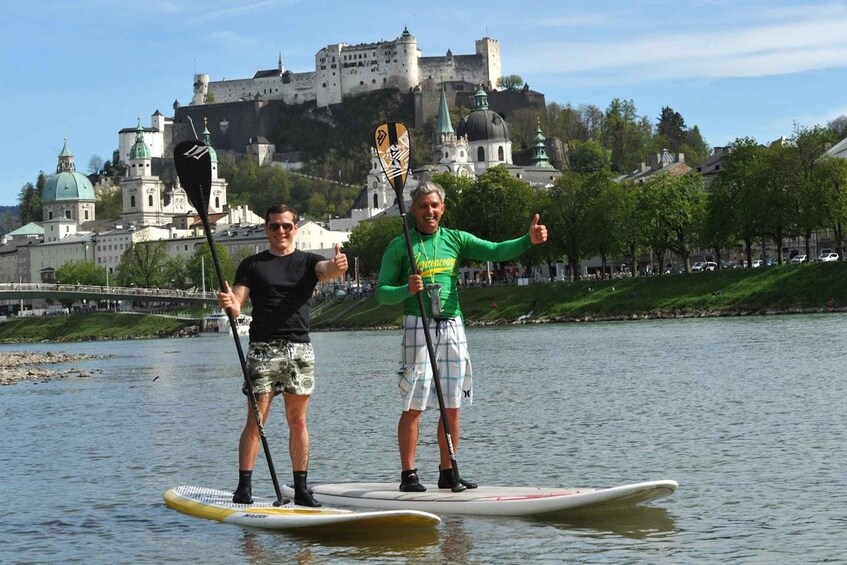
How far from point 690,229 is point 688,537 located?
277 ft

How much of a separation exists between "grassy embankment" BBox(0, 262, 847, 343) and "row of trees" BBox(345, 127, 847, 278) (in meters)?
3.22

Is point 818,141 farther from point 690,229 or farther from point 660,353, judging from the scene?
point 660,353

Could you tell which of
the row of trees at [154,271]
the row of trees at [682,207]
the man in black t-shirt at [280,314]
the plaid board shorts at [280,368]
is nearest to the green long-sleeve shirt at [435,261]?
the man in black t-shirt at [280,314]

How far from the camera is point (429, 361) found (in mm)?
14938

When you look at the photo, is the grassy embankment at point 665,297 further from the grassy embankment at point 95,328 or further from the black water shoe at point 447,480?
the black water shoe at point 447,480

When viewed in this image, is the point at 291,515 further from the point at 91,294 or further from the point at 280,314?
the point at 91,294

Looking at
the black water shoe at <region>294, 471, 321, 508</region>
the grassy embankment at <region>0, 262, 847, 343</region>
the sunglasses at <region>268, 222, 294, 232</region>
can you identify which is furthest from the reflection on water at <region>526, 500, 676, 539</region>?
the grassy embankment at <region>0, 262, 847, 343</region>

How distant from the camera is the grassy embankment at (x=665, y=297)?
8119 centimetres

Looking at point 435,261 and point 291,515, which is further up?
point 435,261

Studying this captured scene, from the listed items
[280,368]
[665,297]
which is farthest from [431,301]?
[665,297]

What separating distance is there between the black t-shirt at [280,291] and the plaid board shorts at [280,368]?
0.09 meters

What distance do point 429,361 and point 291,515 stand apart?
1.92 meters

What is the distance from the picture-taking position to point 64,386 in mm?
50500

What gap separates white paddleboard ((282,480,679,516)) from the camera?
48.6ft
